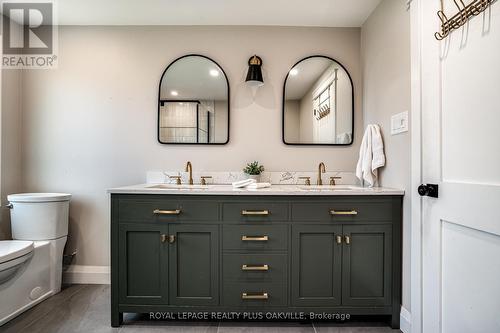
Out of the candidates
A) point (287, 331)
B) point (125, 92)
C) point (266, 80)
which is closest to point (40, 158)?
point (125, 92)

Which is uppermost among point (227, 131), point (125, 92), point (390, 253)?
point (125, 92)

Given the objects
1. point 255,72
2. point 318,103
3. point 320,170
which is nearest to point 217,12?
point 255,72

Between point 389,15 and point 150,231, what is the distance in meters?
2.26

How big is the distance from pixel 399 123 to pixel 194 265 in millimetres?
1651

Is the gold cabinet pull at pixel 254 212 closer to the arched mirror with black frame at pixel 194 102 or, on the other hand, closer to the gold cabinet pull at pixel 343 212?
the gold cabinet pull at pixel 343 212

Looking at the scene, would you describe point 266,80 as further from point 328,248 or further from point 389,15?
point 328,248

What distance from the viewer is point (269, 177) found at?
2357 mm

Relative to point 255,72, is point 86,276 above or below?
below

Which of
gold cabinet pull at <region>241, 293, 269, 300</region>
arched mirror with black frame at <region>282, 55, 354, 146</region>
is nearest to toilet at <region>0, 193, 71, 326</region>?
gold cabinet pull at <region>241, 293, 269, 300</region>

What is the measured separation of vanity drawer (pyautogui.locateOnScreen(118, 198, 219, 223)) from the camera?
1719 mm

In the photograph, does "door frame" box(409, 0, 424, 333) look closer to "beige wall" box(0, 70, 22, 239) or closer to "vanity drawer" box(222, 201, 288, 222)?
"vanity drawer" box(222, 201, 288, 222)

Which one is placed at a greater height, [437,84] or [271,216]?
[437,84]

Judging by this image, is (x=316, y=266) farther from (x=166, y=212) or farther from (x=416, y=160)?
(x=166, y=212)

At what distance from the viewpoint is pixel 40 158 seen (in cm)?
240
